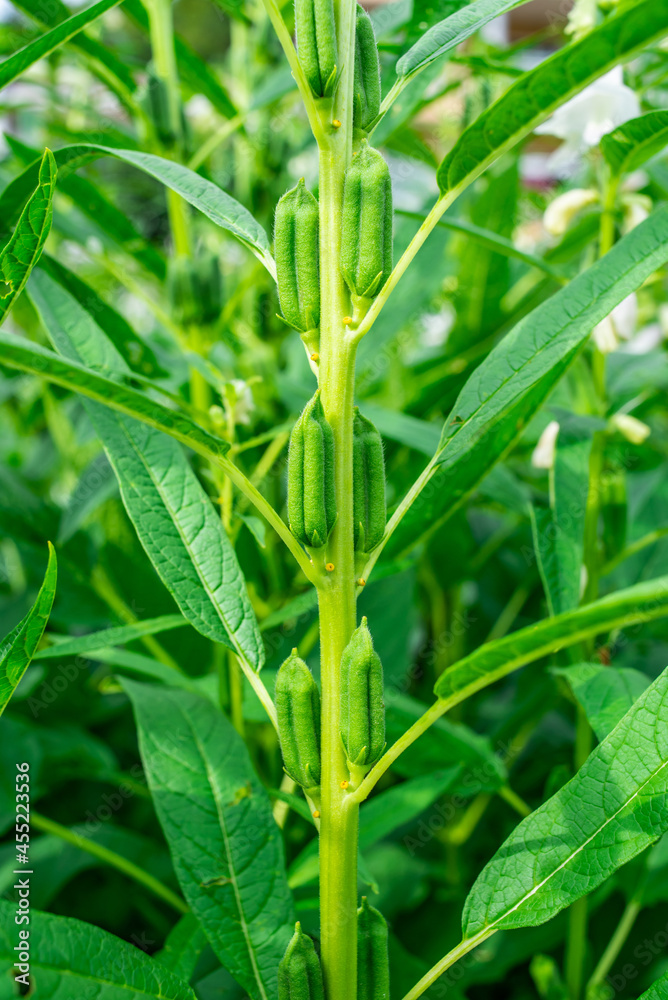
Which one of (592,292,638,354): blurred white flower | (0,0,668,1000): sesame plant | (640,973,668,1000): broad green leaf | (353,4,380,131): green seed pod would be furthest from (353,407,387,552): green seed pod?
(592,292,638,354): blurred white flower

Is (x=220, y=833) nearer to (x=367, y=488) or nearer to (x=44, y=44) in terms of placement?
(x=367, y=488)

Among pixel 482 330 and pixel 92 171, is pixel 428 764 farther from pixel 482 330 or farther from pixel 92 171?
pixel 92 171

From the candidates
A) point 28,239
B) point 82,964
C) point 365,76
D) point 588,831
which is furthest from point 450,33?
point 82,964

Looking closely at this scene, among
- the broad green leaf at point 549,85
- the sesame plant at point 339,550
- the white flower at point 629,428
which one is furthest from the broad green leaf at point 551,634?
the white flower at point 629,428

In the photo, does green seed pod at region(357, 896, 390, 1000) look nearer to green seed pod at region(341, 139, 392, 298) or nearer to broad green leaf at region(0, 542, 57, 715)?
broad green leaf at region(0, 542, 57, 715)

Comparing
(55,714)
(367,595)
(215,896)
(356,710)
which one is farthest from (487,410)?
(55,714)

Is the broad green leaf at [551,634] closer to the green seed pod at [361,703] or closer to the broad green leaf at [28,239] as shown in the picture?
the green seed pod at [361,703]
